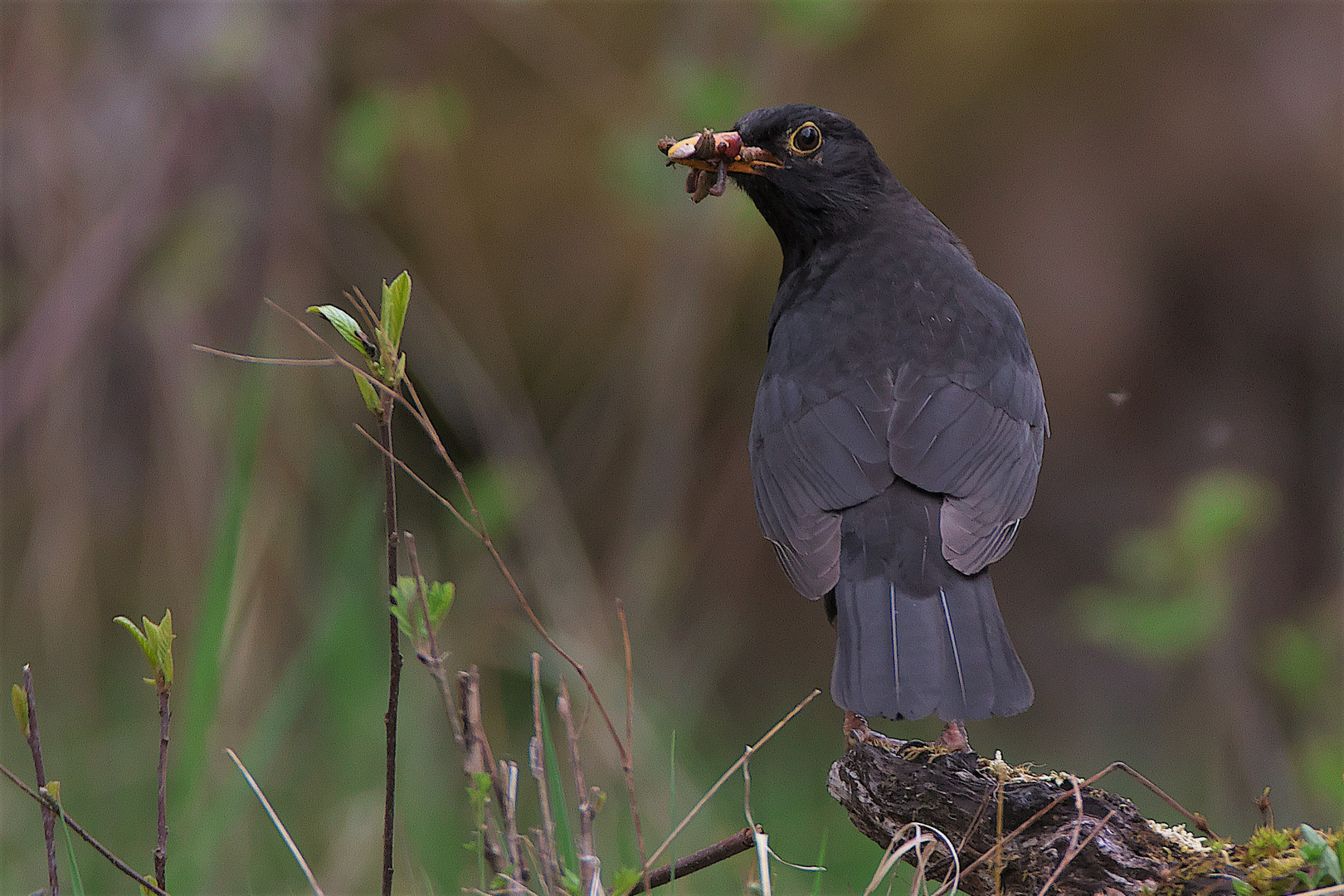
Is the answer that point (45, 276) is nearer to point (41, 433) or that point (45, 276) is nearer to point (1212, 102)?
point (41, 433)

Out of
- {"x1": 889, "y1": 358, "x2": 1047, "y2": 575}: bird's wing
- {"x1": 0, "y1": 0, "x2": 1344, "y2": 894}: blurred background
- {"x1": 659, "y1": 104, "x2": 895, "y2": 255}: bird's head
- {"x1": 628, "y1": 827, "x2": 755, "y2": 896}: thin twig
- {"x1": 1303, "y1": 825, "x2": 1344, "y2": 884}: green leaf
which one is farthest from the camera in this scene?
{"x1": 0, "y1": 0, "x2": 1344, "y2": 894}: blurred background

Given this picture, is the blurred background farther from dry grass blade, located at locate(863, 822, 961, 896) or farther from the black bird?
dry grass blade, located at locate(863, 822, 961, 896)

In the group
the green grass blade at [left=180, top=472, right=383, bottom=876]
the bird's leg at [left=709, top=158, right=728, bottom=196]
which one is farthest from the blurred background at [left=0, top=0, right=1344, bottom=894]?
the green grass blade at [left=180, top=472, right=383, bottom=876]

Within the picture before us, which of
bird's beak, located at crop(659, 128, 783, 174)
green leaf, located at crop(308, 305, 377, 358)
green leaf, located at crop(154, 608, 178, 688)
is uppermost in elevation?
bird's beak, located at crop(659, 128, 783, 174)

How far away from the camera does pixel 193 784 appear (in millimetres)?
2666

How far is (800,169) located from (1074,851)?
2.02 metres

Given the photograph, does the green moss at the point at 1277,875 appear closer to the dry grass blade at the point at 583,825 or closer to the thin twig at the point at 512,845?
the dry grass blade at the point at 583,825

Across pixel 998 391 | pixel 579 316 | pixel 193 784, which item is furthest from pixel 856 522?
pixel 579 316

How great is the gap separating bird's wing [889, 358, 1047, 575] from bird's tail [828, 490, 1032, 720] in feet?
0.17

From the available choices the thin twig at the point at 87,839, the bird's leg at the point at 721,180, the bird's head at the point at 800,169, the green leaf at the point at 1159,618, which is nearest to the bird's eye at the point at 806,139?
the bird's head at the point at 800,169

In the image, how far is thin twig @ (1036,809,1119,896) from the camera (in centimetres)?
193

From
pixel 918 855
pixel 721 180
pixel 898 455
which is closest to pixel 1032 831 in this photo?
pixel 918 855

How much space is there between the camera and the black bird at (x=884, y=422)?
2393 mm

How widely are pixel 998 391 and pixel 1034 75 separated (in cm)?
332
